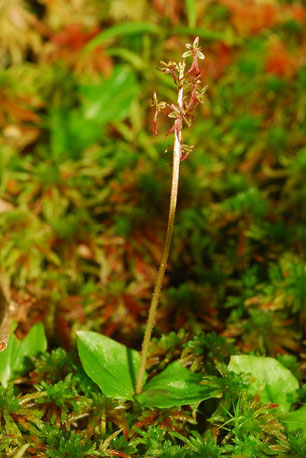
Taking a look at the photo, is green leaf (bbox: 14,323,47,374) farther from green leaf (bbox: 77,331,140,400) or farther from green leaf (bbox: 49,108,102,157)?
green leaf (bbox: 49,108,102,157)

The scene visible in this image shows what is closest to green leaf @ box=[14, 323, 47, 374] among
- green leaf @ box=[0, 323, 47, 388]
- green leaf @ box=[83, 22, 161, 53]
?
green leaf @ box=[0, 323, 47, 388]

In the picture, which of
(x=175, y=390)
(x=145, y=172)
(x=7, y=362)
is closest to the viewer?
(x=175, y=390)

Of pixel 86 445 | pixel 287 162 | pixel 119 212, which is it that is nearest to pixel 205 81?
pixel 287 162

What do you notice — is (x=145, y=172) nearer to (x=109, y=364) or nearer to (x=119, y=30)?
(x=119, y=30)

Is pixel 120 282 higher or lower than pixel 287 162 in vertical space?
lower

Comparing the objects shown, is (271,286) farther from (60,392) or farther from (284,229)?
(60,392)

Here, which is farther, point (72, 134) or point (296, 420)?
point (72, 134)

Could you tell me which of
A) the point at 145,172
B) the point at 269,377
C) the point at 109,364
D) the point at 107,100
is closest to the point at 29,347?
the point at 109,364
